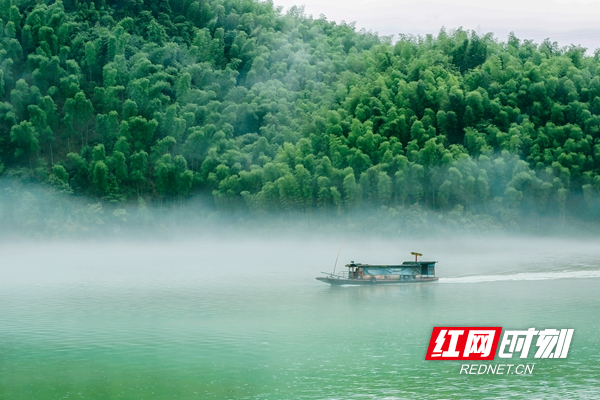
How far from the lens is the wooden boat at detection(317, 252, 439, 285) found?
103ft

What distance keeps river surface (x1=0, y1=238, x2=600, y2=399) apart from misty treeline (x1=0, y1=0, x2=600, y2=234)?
388 inches

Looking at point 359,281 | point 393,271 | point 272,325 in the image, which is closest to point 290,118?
point 393,271

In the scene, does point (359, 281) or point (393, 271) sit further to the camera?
point (393, 271)

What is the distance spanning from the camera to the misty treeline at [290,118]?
51688 mm

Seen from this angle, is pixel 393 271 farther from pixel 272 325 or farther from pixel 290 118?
pixel 290 118

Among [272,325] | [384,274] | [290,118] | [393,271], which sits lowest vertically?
[272,325]

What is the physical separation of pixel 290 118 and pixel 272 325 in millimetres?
38102

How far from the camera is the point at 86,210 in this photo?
54375 millimetres

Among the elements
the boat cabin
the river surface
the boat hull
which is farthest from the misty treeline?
the boat hull

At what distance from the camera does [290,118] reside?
60.2 m

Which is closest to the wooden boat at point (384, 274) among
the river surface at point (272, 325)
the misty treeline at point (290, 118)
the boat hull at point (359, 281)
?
the boat hull at point (359, 281)

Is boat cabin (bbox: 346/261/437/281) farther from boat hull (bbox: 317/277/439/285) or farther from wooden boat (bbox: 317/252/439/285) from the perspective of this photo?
boat hull (bbox: 317/277/439/285)

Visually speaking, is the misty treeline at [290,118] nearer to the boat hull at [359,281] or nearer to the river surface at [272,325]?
the river surface at [272,325]

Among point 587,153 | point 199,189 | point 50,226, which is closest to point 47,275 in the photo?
point 50,226
